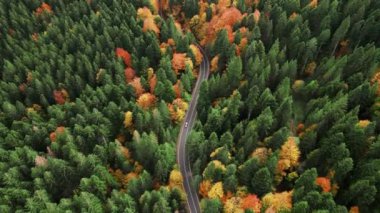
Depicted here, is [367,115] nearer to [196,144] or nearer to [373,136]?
[373,136]

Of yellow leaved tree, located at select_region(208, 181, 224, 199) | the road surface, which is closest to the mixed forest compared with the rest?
yellow leaved tree, located at select_region(208, 181, 224, 199)

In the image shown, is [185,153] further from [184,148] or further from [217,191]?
[217,191]

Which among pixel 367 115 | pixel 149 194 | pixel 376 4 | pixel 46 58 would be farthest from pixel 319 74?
pixel 46 58

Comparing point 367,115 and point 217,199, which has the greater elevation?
point 367,115

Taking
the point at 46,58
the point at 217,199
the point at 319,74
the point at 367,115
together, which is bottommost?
the point at 217,199

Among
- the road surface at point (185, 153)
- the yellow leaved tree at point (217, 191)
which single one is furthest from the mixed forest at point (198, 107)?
the road surface at point (185, 153)

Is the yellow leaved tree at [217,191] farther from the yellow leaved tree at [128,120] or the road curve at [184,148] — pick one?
the yellow leaved tree at [128,120]

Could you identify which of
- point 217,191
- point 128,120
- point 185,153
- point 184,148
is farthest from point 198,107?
point 217,191
